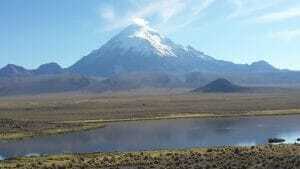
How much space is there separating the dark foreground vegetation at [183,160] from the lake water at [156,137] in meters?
7.76

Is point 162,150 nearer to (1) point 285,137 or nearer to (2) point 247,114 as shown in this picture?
(1) point 285,137

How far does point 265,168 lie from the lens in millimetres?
42844

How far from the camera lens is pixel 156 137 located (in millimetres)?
75125

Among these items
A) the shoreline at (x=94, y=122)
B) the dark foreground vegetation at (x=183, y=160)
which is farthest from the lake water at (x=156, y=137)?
the dark foreground vegetation at (x=183, y=160)

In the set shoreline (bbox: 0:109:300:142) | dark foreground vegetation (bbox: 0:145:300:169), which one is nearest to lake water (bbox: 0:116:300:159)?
shoreline (bbox: 0:109:300:142)

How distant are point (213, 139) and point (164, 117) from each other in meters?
45.5

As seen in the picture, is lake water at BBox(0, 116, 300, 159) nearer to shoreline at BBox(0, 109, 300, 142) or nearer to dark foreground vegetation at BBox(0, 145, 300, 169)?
shoreline at BBox(0, 109, 300, 142)

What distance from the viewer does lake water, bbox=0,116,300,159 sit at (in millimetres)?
65000

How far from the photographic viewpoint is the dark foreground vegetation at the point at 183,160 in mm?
45438

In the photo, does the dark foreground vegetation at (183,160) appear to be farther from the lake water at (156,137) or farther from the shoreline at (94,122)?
the shoreline at (94,122)

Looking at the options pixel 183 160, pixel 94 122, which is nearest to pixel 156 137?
pixel 183 160

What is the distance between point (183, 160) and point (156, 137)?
2577cm

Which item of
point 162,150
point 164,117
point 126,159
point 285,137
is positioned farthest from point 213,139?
point 164,117

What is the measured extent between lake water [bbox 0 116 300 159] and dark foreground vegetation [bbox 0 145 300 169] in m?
7.76
